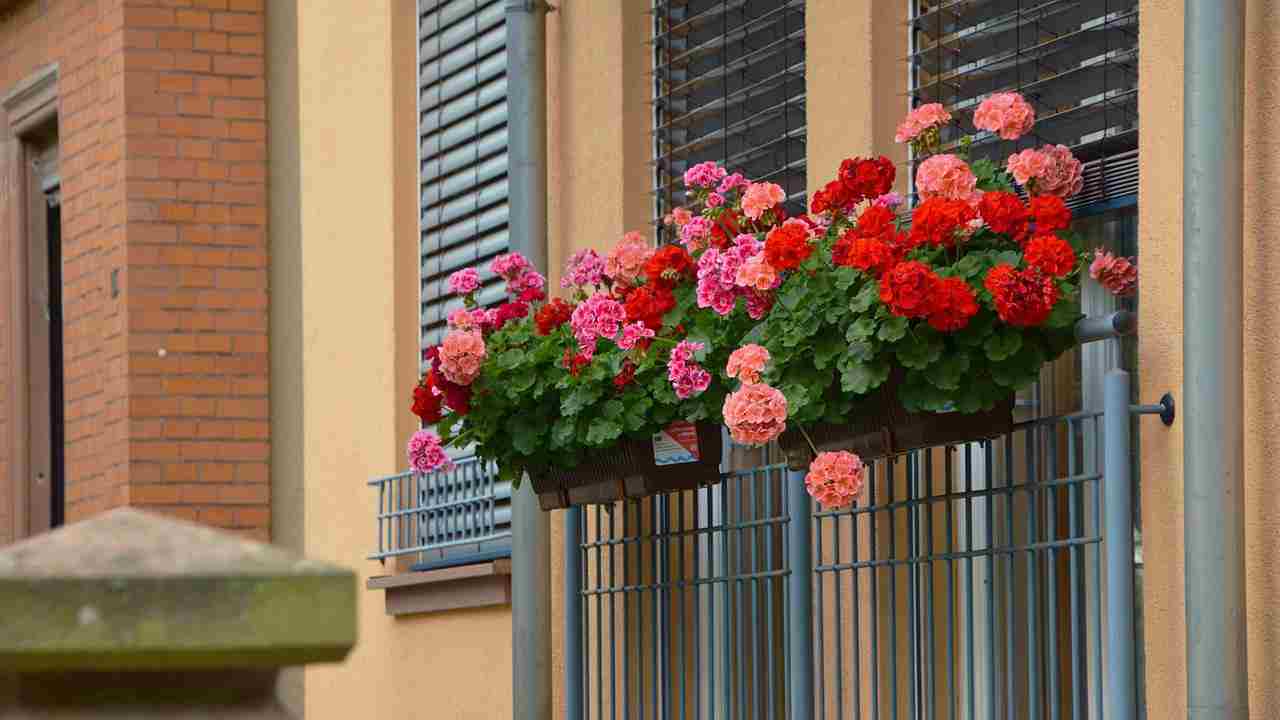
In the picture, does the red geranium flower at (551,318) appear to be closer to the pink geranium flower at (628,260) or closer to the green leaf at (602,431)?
the pink geranium flower at (628,260)

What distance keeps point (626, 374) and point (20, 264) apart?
771cm

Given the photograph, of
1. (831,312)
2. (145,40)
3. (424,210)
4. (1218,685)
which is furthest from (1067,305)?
(145,40)

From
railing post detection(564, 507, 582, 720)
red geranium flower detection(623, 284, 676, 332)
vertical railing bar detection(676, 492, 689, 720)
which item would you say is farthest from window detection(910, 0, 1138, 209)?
railing post detection(564, 507, 582, 720)

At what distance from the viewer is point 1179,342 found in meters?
4.85

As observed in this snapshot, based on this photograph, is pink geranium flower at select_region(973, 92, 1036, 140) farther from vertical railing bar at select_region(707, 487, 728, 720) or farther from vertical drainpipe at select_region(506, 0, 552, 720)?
vertical drainpipe at select_region(506, 0, 552, 720)

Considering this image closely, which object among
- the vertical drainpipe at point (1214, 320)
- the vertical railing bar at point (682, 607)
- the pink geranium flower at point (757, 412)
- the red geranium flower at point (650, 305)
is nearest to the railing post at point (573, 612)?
the vertical railing bar at point (682, 607)

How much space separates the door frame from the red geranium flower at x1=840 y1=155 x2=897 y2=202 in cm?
819

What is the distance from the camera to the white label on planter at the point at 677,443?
6039mm

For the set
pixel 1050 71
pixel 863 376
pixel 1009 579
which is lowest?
pixel 1009 579

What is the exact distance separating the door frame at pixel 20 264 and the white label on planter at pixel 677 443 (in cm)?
741

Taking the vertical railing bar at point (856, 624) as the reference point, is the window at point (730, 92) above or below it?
above

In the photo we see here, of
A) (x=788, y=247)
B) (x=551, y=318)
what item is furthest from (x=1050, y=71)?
(x=551, y=318)

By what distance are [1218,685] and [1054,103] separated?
1.74m

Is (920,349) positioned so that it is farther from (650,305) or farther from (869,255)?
(650,305)
